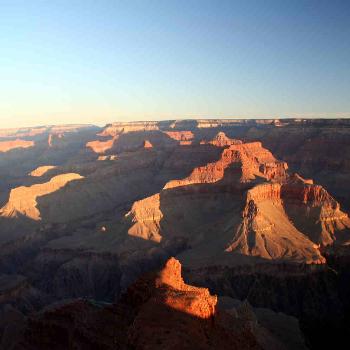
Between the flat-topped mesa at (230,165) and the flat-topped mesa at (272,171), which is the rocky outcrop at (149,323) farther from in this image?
the flat-topped mesa at (272,171)

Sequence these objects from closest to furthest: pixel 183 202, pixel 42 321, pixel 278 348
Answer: pixel 42 321, pixel 278 348, pixel 183 202

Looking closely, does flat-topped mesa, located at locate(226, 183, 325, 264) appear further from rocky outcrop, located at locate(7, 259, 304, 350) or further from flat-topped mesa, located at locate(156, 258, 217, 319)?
flat-topped mesa, located at locate(156, 258, 217, 319)

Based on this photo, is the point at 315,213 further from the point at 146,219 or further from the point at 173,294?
the point at 173,294

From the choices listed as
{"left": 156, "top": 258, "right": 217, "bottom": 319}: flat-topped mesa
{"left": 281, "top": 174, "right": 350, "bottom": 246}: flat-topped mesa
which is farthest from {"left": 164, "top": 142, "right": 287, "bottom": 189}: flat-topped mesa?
{"left": 156, "top": 258, "right": 217, "bottom": 319}: flat-topped mesa

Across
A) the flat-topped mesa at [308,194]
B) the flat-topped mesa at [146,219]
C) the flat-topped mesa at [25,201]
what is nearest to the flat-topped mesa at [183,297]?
the flat-topped mesa at [146,219]

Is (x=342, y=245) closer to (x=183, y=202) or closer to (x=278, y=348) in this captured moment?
(x=183, y=202)

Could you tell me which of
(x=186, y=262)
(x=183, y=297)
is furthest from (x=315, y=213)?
(x=183, y=297)

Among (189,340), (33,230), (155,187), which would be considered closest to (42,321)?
(189,340)
